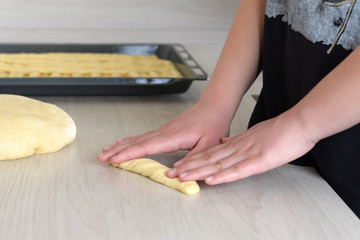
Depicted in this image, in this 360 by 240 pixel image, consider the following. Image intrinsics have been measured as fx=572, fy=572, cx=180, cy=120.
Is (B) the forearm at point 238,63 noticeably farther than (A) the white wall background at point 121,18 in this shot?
No

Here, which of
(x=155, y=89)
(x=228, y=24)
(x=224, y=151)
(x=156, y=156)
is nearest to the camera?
(x=224, y=151)

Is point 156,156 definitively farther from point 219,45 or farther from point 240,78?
point 219,45

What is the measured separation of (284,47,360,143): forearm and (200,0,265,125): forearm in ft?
0.74

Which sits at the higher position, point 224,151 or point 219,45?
point 224,151

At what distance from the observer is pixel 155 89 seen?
Result: 126 cm

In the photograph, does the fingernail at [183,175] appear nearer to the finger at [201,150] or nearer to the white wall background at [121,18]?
the finger at [201,150]

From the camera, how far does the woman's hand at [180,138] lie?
925mm

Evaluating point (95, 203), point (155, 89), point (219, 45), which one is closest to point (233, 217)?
point (95, 203)

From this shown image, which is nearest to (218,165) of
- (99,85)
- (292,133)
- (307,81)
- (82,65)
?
(292,133)

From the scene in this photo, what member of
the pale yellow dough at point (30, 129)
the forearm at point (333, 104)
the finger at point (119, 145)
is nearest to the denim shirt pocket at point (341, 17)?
the forearm at point (333, 104)

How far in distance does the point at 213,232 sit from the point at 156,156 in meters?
0.27

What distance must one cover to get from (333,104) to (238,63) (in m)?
0.30

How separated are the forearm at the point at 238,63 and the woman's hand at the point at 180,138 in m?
0.03

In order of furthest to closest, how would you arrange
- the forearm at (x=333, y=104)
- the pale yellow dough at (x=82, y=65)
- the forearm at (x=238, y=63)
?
1. the pale yellow dough at (x=82, y=65)
2. the forearm at (x=238, y=63)
3. the forearm at (x=333, y=104)
